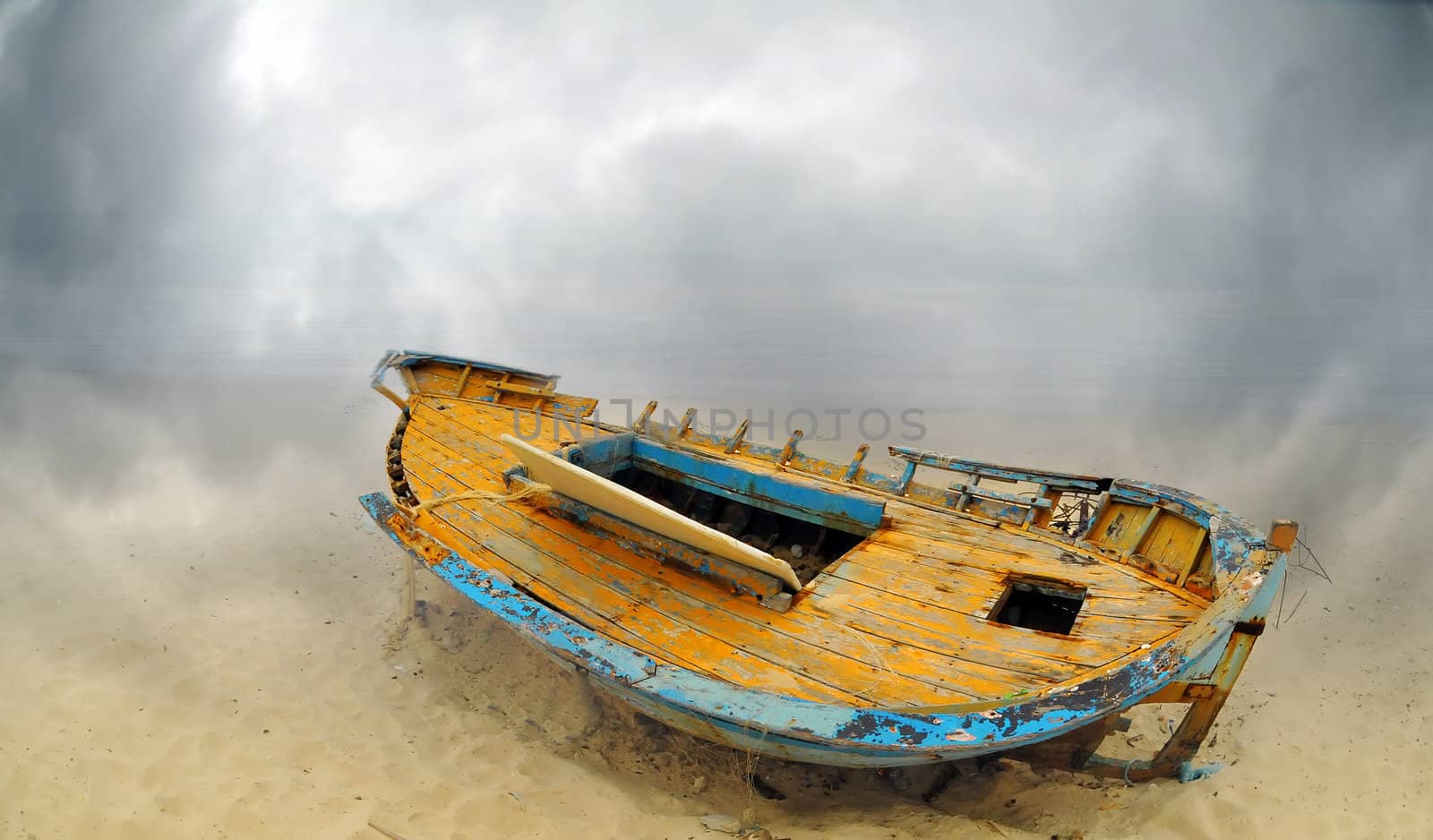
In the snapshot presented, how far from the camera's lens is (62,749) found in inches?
170

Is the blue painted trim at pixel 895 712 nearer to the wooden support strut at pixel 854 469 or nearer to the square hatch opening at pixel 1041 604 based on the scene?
the square hatch opening at pixel 1041 604

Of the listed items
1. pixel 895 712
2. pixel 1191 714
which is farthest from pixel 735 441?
pixel 1191 714

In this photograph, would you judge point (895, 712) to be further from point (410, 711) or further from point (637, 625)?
point (410, 711)

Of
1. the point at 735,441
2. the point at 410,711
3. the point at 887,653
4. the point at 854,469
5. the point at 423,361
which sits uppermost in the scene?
the point at 854,469

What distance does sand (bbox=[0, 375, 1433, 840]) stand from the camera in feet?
12.8

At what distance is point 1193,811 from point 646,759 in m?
3.05

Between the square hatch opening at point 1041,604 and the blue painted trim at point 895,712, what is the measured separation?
81cm

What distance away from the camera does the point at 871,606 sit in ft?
13.4

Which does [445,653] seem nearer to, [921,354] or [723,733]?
[723,733]

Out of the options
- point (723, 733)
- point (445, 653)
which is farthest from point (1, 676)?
point (723, 733)

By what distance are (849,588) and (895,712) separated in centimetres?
122

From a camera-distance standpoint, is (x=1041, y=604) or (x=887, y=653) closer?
(x=887, y=653)

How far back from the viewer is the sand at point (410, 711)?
153 inches

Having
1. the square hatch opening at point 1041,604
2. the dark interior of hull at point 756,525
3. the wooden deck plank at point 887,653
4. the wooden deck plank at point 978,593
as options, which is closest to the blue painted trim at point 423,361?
the dark interior of hull at point 756,525
